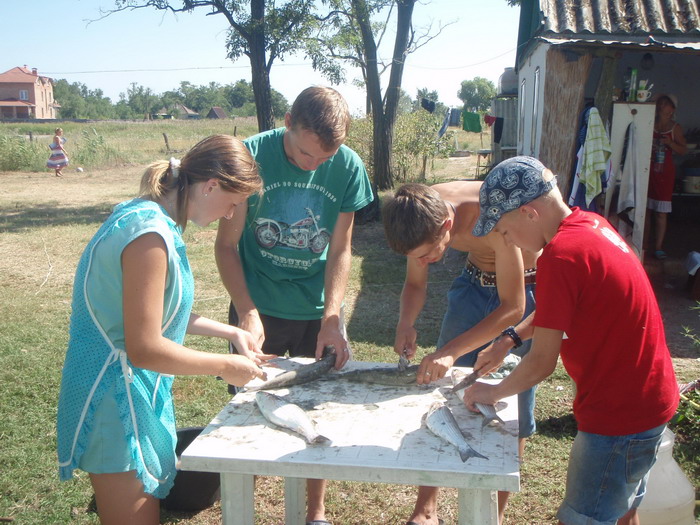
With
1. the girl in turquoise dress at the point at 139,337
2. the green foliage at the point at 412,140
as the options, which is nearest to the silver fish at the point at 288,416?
the girl in turquoise dress at the point at 139,337

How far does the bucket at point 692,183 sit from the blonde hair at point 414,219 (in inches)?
325

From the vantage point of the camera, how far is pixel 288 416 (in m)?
2.13

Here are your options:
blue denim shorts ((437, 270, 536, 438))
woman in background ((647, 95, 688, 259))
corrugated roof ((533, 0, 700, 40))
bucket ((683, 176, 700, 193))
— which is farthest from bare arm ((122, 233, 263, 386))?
bucket ((683, 176, 700, 193))

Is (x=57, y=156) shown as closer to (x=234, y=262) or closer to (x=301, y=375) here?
(x=234, y=262)

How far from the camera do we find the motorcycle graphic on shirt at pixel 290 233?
306cm

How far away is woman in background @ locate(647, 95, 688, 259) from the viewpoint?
7980 millimetres

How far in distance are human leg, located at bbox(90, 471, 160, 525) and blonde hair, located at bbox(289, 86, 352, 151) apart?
152 cm

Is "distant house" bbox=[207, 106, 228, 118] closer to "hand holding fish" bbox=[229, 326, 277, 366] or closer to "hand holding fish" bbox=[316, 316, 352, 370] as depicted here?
"hand holding fish" bbox=[316, 316, 352, 370]

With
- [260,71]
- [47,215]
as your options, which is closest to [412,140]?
[260,71]

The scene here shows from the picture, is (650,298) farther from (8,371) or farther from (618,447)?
(8,371)

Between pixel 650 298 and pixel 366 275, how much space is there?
639 centimetres

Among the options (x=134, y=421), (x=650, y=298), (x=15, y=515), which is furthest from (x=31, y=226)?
(x=650, y=298)

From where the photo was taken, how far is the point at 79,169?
2336cm

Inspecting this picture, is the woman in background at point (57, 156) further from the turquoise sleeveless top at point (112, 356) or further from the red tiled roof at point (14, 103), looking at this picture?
the red tiled roof at point (14, 103)
